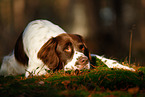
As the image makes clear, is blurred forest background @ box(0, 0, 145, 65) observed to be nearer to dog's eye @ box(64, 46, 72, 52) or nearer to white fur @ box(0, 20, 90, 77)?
white fur @ box(0, 20, 90, 77)

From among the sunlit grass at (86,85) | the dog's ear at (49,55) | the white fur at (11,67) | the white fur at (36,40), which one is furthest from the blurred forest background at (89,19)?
the sunlit grass at (86,85)

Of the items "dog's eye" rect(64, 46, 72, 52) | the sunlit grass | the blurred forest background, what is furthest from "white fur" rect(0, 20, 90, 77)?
the blurred forest background

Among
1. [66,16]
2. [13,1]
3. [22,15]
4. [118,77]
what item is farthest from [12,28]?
[118,77]

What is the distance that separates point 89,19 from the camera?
9141 millimetres

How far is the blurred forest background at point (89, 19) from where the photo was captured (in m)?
8.00

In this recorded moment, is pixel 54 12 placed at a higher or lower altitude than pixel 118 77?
higher

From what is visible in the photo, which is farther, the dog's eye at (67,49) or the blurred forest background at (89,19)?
the blurred forest background at (89,19)

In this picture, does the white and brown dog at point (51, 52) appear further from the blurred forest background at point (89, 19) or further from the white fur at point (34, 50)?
the blurred forest background at point (89, 19)

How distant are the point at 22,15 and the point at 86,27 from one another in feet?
12.4

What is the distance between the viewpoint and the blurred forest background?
8.00 m

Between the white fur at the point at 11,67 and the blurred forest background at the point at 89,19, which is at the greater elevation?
the blurred forest background at the point at 89,19

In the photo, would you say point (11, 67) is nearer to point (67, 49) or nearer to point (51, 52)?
point (51, 52)

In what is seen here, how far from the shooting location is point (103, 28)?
884cm

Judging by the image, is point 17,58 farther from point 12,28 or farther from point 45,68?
point 12,28
